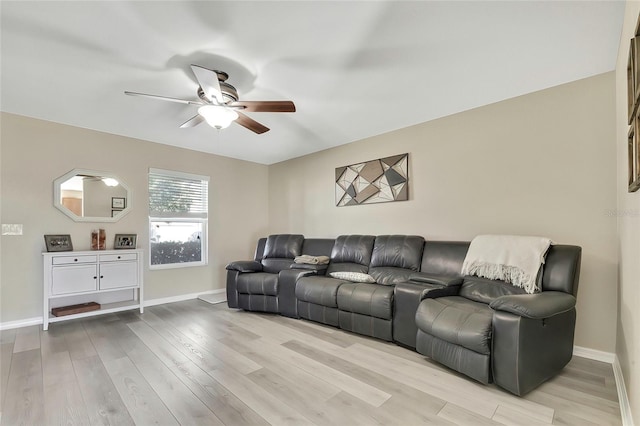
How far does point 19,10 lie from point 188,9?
1084 mm

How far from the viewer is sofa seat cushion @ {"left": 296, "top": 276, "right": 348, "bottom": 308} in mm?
3240

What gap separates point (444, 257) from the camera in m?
3.07

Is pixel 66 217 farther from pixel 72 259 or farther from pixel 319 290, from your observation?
pixel 319 290

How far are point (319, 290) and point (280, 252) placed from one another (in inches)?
54.3

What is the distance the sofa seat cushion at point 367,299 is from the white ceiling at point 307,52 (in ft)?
6.44

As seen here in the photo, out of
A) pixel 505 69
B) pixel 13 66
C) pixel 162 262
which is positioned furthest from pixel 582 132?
pixel 162 262

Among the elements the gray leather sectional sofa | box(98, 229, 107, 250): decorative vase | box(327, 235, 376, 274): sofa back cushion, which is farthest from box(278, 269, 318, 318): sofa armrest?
box(98, 229, 107, 250): decorative vase

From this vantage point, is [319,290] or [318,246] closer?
[319,290]

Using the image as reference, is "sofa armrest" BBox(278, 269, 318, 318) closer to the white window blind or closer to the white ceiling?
the white ceiling

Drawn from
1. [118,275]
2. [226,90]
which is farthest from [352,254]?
[118,275]

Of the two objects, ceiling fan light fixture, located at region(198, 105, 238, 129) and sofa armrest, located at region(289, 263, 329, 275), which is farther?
sofa armrest, located at region(289, 263, 329, 275)

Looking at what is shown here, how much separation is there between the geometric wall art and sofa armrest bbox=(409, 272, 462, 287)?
1.23 m

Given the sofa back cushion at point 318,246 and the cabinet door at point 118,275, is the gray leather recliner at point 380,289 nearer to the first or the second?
the sofa back cushion at point 318,246

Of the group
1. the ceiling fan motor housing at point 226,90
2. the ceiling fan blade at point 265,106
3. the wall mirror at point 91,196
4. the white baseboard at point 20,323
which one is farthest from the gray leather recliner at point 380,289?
the white baseboard at point 20,323
